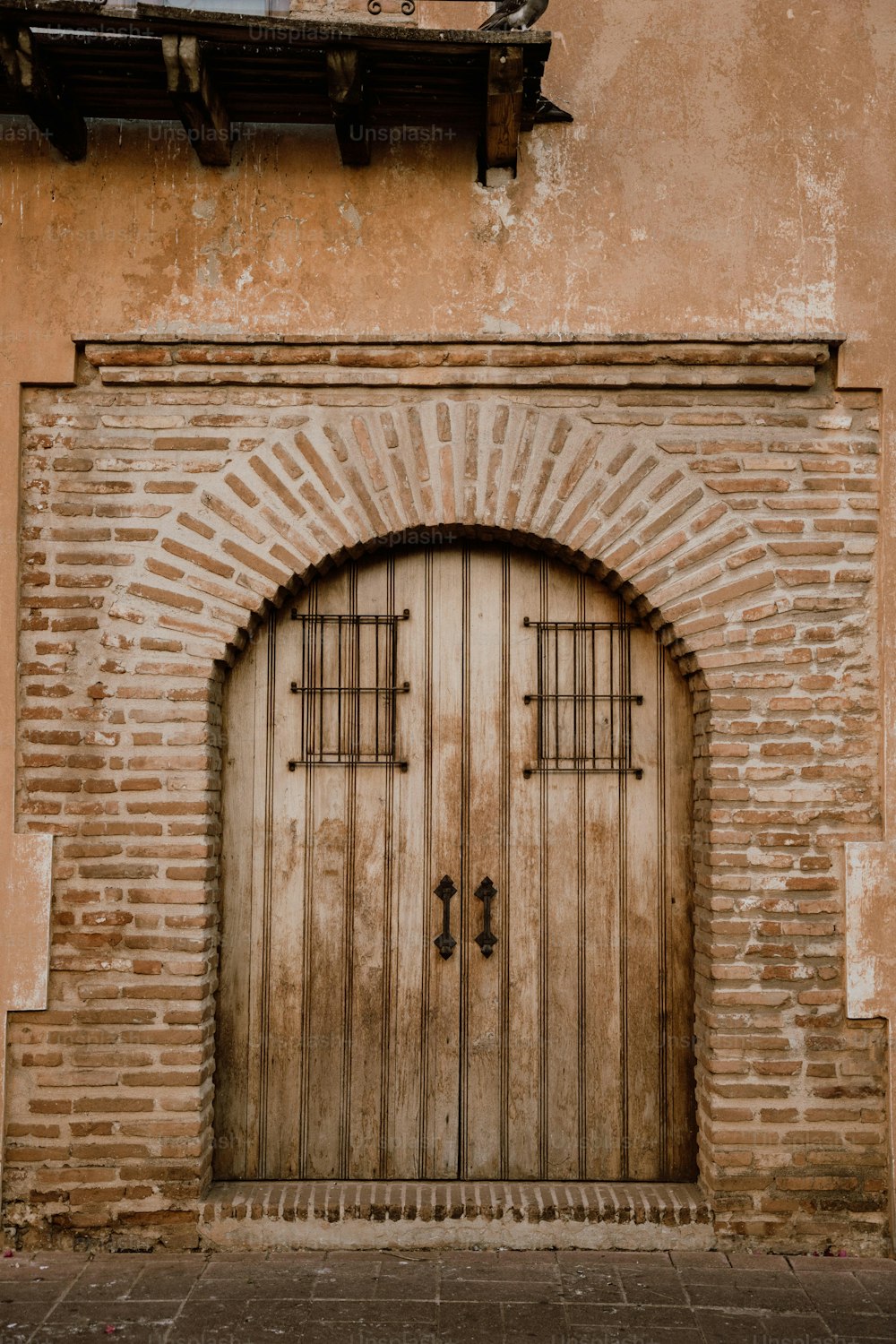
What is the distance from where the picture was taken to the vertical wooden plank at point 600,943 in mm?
4180

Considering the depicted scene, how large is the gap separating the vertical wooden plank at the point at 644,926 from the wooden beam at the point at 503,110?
184 cm

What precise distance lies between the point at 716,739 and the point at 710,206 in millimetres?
2019

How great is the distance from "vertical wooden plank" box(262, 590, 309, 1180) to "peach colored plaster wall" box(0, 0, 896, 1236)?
1.26 m

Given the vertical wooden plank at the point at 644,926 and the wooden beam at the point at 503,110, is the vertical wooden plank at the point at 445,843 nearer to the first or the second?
the vertical wooden plank at the point at 644,926

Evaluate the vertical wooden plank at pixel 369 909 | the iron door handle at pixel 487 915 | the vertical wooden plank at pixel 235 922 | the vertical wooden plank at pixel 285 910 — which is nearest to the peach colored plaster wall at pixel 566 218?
the vertical wooden plank at pixel 369 909

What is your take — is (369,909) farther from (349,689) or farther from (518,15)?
(518,15)

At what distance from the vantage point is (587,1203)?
12.9 ft

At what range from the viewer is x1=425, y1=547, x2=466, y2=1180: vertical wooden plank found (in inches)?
164

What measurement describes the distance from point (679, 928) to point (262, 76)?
3475mm

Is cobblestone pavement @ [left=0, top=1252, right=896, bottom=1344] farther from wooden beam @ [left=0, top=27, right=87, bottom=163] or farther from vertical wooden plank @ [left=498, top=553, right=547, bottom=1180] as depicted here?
wooden beam @ [left=0, top=27, right=87, bottom=163]

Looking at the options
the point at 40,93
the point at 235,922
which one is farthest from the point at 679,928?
the point at 40,93

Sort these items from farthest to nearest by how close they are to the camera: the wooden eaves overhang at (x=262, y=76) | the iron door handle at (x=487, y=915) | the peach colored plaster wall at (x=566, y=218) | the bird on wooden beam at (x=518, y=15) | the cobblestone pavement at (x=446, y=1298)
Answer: the iron door handle at (x=487, y=915)
the peach colored plaster wall at (x=566, y=218)
the bird on wooden beam at (x=518, y=15)
the wooden eaves overhang at (x=262, y=76)
the cobblestone pavement at (x=446, y=1298)

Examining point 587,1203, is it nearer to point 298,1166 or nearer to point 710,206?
point 298,1166

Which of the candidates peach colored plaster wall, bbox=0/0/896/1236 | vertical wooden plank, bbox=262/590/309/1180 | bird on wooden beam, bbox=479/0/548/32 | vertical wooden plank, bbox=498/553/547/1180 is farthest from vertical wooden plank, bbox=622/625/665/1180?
bird on wooden beam, bbox=479/0/548/32
